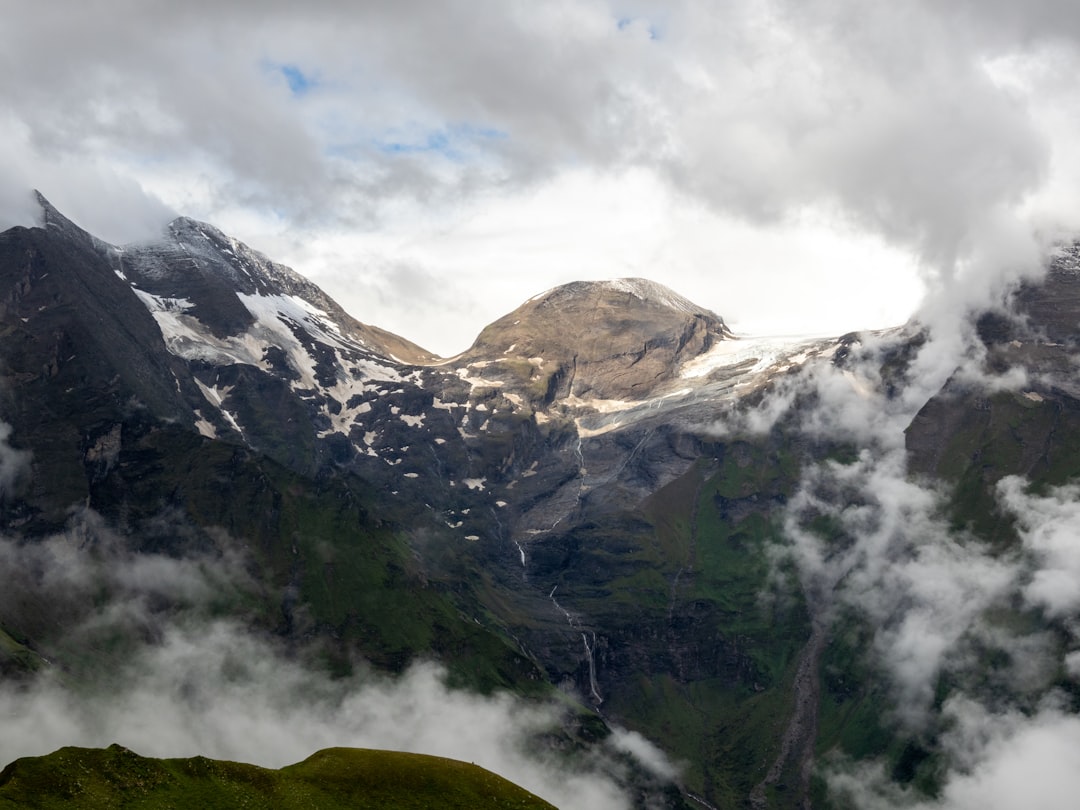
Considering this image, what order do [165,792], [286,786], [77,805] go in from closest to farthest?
[77,805], [165,792], [286,786]

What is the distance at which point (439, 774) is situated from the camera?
19988cm

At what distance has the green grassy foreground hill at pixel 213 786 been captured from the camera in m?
159

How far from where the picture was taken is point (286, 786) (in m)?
186

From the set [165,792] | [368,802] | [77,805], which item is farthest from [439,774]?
[77,805]

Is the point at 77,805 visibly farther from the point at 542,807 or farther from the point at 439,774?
the point at 542,807

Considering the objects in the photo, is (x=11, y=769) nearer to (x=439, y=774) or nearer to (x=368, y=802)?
(x=368, y=802)

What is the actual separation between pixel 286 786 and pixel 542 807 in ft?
152

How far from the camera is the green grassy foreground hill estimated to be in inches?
6275

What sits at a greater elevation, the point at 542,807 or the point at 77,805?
the point at 542,807

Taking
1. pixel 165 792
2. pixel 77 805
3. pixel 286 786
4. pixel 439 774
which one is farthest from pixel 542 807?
pixel 77 805

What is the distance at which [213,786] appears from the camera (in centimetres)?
17588

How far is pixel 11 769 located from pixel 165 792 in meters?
22.9

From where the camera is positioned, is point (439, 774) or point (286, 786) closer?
point (286, 786)

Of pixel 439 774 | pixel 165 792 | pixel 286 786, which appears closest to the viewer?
pixel 165 792
